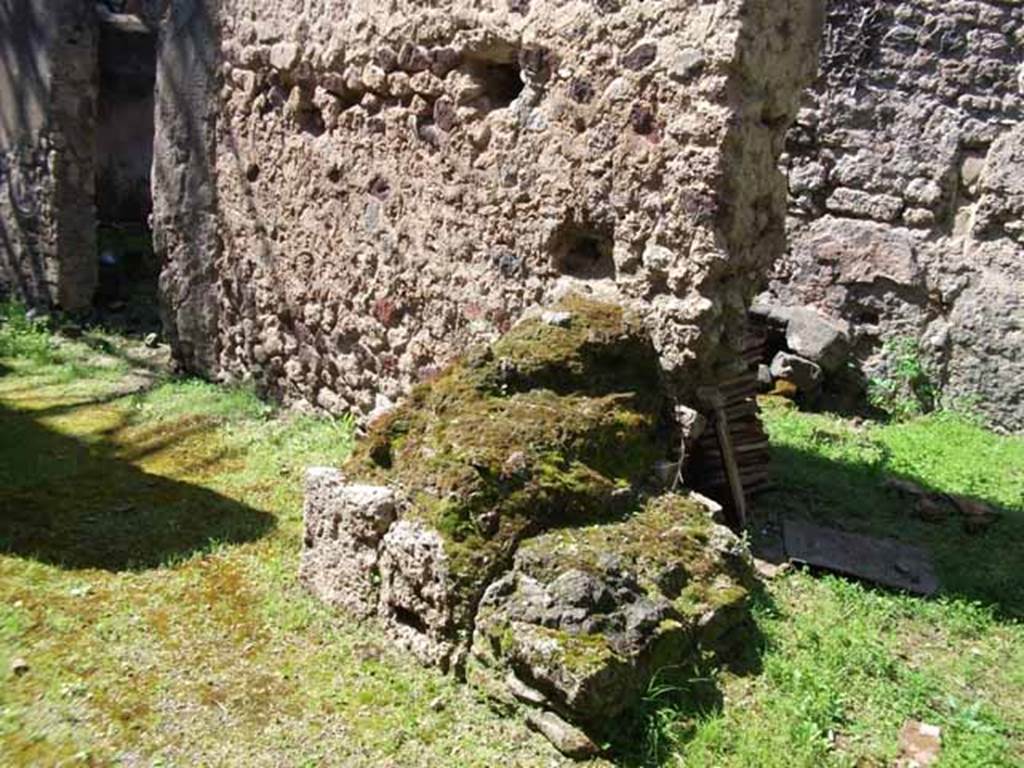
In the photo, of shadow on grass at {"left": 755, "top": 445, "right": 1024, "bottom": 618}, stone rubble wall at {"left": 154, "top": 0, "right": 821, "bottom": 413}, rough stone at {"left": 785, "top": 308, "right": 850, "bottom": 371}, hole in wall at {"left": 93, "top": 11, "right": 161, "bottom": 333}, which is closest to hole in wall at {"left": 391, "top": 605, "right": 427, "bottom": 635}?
stone rubble wall at {"left": 154, "top": 0, "right": 821, "bottom": 413}

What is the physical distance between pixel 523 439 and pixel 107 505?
83.4 inches

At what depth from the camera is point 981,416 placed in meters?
6.52

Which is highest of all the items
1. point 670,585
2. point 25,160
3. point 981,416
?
point 25,160

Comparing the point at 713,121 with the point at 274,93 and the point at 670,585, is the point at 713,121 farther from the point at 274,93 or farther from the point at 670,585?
the point at 274,93

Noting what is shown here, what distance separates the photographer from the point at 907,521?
449 cm

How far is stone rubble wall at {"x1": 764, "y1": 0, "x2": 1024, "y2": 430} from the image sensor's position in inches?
250

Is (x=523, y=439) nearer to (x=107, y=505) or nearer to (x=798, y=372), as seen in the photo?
(x=107, y=505)

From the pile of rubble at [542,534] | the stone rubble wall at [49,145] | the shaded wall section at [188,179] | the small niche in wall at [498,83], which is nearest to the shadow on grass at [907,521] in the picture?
the pile of rubble at [542,534]

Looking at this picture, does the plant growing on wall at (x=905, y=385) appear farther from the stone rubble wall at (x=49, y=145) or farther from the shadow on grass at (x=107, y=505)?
the stone rubble wall at (x=49, y=145)

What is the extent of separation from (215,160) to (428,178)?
1.99m

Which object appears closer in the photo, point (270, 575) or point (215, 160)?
point (270, 575)

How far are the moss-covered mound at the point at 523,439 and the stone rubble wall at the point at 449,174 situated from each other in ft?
0.82

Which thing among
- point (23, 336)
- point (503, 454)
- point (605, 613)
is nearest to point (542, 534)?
point (503, 454)

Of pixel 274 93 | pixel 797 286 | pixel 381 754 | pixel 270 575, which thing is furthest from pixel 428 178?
pixel 797 286
